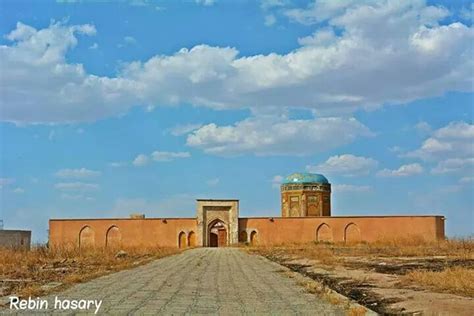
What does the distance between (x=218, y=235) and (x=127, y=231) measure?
8392mm

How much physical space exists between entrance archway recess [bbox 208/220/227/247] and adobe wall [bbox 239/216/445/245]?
3.33 m

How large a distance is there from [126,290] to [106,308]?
292 cm

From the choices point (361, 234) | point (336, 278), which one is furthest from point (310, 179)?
point (336, 278)

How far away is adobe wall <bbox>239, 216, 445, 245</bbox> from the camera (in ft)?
161

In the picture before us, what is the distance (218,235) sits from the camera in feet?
184

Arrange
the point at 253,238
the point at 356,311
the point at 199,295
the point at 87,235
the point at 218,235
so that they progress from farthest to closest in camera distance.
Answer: the point at 218,235, the point at 87,235, the point at 253,238, the point at 199,295, the point at 356,311

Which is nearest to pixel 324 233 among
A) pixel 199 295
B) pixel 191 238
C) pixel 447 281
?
pixel 191 238

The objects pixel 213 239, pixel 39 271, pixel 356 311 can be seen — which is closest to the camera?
pixel 356 311

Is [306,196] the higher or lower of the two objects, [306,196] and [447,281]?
the higher

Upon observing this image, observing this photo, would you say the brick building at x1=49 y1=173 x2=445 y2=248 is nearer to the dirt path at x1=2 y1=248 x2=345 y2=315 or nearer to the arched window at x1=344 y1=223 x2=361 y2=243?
the arched window at x1=344 y1=223 x2=361 y2=243

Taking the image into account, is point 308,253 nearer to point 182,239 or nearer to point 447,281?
point 447,281

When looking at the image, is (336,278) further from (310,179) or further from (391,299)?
(310,179)

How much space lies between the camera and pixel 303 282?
1548 centimetres

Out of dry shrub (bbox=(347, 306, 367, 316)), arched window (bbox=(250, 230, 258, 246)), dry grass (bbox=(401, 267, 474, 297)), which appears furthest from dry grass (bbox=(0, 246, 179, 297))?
arched window (bbox=(250, 230, 258, 246))
